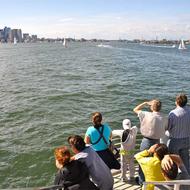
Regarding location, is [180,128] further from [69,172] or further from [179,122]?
[69,172]

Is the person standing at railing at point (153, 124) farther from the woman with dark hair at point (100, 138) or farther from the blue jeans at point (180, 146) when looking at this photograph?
the woman with dark hair at point (100, 138)

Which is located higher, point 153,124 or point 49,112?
point 153,124

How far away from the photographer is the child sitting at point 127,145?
8336 millimetres

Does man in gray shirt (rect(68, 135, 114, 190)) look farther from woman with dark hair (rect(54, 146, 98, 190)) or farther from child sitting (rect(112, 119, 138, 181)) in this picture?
child sitting (rect(112, 119, 138, 181))

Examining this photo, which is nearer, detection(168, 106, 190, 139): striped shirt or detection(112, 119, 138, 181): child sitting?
detection(168, 106, 190, 139): striped shirt

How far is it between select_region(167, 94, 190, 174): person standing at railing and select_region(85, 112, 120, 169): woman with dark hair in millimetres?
1523

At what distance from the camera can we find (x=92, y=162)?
6285 millimetres

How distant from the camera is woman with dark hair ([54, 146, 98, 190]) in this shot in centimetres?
582

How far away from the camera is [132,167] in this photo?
8797 millimetres

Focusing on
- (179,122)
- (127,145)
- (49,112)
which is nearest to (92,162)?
(127,145)

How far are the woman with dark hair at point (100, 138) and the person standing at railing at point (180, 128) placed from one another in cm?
152

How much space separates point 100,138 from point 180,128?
1963 mm

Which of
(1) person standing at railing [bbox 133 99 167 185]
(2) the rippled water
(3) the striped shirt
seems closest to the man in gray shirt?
(1) person standing at railing [bbox 133 99 167 185]

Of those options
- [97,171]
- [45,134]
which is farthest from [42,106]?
[97,171]
